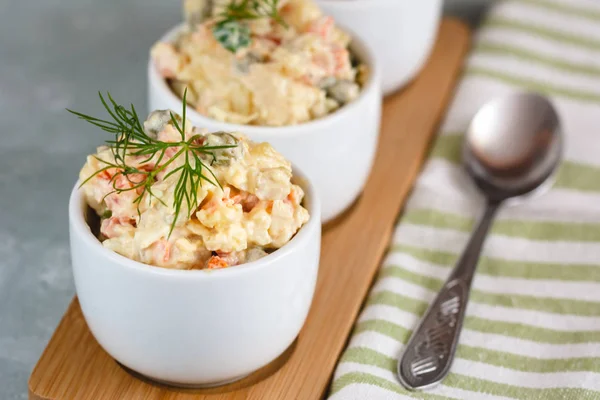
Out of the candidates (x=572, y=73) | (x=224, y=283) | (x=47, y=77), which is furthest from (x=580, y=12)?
(x=224, y=283)

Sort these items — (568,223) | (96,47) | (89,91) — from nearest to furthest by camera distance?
(568,223)
(89,91)
(96,47)

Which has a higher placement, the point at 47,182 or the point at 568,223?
the point at 568,223

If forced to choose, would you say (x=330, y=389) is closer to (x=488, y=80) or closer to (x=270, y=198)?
(x=270, y=198)

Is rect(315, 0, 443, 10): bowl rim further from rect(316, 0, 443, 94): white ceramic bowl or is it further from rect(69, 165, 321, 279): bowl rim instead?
rect(69, 165, 321, 279): bowl rim

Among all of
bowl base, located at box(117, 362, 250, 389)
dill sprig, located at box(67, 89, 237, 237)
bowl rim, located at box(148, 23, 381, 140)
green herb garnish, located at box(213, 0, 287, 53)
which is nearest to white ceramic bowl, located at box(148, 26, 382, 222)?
bowl rim, located at box(148, 23, 381, 140)

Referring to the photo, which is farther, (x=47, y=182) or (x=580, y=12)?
(x=580, y=12)

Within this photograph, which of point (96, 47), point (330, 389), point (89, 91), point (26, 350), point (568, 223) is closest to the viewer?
point (330, 389)

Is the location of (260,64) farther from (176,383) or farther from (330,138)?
(176,383)
